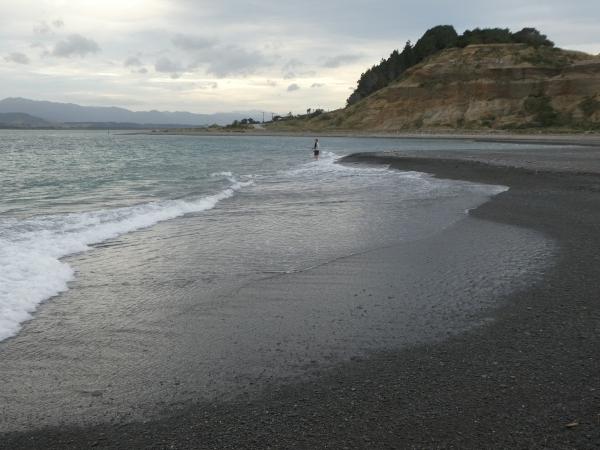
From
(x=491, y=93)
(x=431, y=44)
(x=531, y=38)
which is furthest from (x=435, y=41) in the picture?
(x=491, y=93)

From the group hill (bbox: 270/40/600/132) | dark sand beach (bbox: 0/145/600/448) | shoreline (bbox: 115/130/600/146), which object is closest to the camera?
dark sand beach (bbox: 0/145/600/448)

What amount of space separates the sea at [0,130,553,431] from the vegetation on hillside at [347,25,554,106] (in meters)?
95.9

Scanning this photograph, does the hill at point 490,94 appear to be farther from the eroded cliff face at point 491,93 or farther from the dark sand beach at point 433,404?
the dark sand beach at point 433,404

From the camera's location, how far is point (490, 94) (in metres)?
80.8

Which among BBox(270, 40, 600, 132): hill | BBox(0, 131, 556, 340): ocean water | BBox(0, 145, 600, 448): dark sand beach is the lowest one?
BBox(0, 131, 556, 340): ocean water

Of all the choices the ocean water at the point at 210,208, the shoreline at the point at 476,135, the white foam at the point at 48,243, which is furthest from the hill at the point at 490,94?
the white foam at the point at 48,243

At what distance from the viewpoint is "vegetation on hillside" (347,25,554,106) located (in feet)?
320

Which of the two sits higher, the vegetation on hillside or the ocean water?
the vegetation on hillside

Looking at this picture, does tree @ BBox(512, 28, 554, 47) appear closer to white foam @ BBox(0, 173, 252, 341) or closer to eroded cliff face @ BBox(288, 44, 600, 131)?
eroded cliff face @ BBox(288, 44, 600, 131)

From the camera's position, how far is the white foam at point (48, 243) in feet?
19.7

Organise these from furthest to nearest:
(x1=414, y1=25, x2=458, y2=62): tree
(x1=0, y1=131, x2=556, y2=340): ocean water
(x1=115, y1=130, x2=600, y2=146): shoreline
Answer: (x1=414, y1=25, x2=458, y2=62): tree < (x1=115, y1=130, x2=600, y2=146): shoreline < (x1=0, y1=131, x2=556, y2=340): ocean water

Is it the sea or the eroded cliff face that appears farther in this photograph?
the eroded cliff face

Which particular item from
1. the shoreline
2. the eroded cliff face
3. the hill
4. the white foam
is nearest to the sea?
the white foam

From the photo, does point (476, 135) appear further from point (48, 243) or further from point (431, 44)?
point (48, 243)
